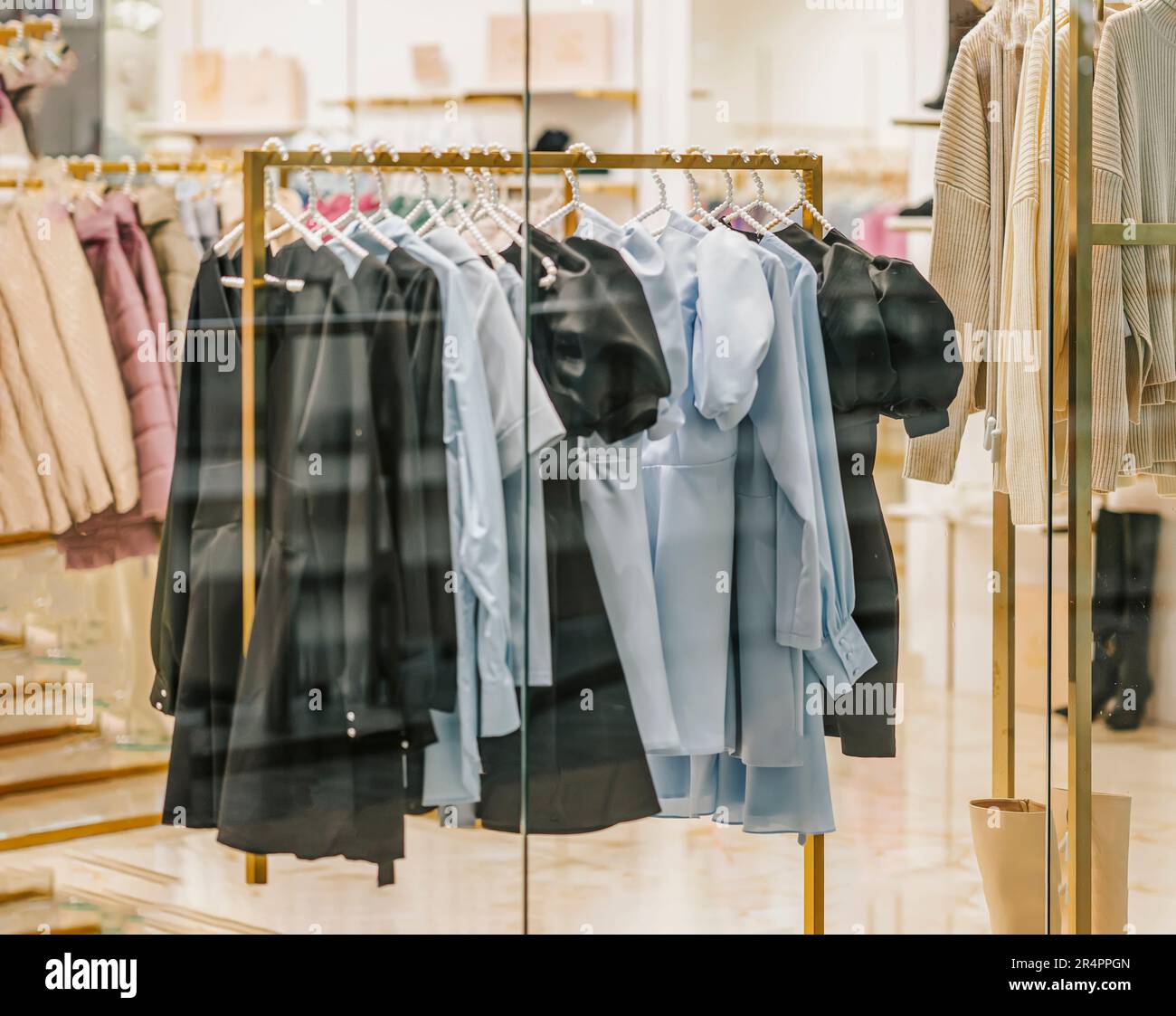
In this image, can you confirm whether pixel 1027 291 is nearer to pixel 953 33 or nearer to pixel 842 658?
pixel 953 33

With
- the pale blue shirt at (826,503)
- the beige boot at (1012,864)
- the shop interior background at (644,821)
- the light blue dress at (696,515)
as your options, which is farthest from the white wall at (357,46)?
the beige boot at (1012,864)

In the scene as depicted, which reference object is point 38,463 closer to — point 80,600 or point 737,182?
point 80,600

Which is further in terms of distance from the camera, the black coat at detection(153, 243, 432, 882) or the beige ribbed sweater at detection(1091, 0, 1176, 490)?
the beige ribbed sweater at detection(1091, 0, 1176, 490)

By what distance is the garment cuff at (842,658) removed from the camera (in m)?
2.09

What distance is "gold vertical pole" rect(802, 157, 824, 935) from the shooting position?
2121 millimetres

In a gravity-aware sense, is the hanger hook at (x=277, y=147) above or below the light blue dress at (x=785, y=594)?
above

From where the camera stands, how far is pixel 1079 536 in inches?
84.5

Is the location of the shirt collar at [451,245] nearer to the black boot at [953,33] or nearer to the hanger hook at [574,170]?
the hanger hook at [574,170]

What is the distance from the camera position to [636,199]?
2082 mm

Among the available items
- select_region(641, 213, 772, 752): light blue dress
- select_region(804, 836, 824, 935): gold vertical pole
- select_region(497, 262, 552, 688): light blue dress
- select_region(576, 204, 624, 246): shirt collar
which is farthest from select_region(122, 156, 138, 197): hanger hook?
select_region(804, 836, 824, 935): gold vertical pole

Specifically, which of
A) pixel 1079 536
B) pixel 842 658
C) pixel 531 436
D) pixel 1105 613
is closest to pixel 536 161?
pixel 531 436

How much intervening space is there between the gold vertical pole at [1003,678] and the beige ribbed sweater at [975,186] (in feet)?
0.44

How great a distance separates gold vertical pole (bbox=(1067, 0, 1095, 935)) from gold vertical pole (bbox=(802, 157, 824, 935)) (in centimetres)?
41

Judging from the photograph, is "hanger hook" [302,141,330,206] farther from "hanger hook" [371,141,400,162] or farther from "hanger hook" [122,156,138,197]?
"hanger hook" [122,156,138,197]
